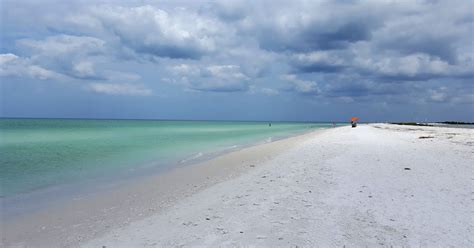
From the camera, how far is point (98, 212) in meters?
7.53

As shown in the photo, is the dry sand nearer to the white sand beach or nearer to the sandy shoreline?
the white sand beach

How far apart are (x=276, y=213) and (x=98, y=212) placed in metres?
4.45

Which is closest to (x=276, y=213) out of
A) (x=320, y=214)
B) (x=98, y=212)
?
(x=320, y=214)

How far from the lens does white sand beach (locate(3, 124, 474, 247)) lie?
519 centimetres

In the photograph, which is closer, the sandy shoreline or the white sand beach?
the white sand beach

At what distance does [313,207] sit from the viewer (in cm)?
678

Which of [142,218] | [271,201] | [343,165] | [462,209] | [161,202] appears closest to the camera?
[462,209]

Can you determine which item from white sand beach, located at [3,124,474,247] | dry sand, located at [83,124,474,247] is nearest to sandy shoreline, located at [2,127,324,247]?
white sand beach, located at [3,124,474,247]

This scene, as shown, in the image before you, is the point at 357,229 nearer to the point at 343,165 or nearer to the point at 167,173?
the point at 343,165

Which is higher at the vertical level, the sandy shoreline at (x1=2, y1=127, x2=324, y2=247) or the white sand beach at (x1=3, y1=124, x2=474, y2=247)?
the white sand beach at (x1=3, y1=124, x2=474, y2=247)

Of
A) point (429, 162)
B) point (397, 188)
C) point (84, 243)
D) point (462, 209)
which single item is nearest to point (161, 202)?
point (84, 243)

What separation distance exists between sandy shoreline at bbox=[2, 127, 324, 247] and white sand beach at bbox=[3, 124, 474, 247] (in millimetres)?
26

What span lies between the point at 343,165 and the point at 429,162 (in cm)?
369

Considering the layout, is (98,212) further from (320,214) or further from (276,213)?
(320,214)
